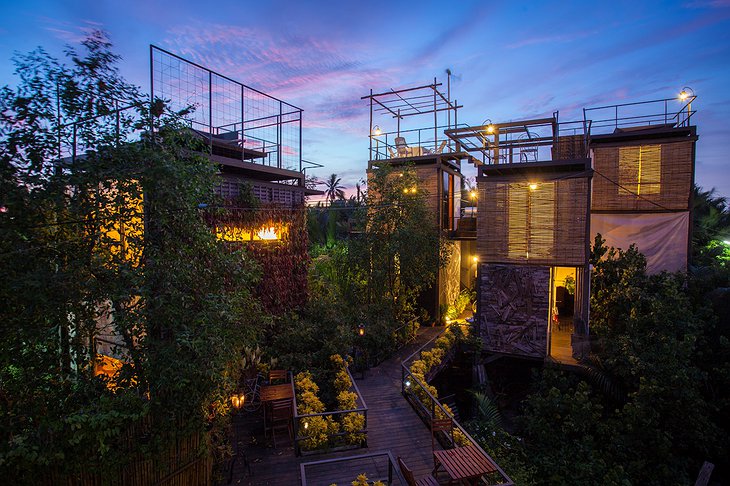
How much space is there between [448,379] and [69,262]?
14470mm

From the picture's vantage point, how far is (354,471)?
8.02 m

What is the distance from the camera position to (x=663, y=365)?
420 inches

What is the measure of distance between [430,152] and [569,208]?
7599 mm

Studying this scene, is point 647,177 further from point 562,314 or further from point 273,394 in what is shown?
point 273,394

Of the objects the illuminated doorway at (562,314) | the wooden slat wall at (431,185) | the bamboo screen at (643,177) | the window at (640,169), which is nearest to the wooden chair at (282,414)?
the illuminated doorway at (562,314)

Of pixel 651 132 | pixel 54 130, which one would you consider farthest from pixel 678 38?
pixel 54 130

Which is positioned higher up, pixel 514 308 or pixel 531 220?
pixel 531 220

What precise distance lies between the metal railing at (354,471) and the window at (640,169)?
15.2m

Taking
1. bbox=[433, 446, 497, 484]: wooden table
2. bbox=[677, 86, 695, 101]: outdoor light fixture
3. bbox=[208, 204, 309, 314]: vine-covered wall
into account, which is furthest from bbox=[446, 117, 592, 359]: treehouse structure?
bbox=[433, 446, 497, 484]: wooden table

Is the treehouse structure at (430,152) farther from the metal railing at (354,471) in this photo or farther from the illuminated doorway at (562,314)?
the metal railing at (354,471)

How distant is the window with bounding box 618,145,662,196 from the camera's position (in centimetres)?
1588

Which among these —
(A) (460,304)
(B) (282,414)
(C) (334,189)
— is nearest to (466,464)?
(B) (282,414)

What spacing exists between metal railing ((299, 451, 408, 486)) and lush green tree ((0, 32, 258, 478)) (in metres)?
2.91

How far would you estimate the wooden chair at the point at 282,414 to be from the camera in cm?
932
